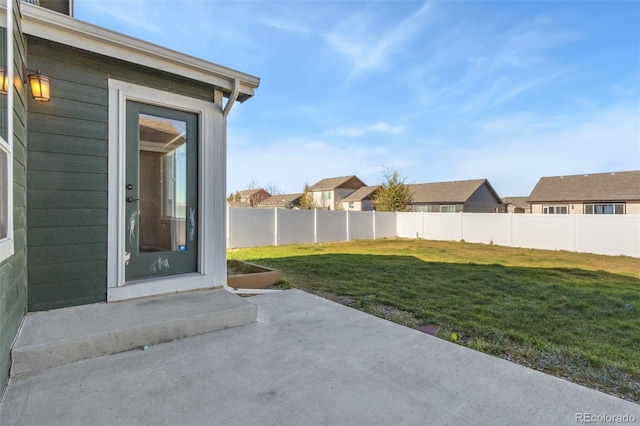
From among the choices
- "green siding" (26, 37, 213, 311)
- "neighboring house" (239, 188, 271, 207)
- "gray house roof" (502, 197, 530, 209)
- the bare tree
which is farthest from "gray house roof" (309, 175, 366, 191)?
"green siding" (26, 37, 213, 311)

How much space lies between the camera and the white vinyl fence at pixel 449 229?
34.7 ft

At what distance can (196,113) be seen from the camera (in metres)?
3.51

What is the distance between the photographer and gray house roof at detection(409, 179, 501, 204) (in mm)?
27439

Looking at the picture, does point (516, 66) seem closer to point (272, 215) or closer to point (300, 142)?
point (272, 215)

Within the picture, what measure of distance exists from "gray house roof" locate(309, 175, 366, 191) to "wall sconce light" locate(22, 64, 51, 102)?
34.6 m

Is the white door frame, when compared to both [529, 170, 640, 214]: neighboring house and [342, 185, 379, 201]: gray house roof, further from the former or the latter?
[342, 185, 379, 201]: gray house roof

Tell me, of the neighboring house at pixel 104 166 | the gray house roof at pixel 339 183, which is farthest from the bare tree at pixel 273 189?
the neighboring house at pixel 104 166

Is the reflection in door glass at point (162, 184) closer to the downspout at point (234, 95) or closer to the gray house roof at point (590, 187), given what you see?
the downspout at point (234, 95)

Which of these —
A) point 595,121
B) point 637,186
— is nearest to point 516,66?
point 595,121

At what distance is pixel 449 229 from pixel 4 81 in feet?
50.6

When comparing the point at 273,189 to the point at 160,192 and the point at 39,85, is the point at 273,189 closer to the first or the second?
the point at 160,192

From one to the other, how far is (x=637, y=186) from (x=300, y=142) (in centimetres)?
2055
